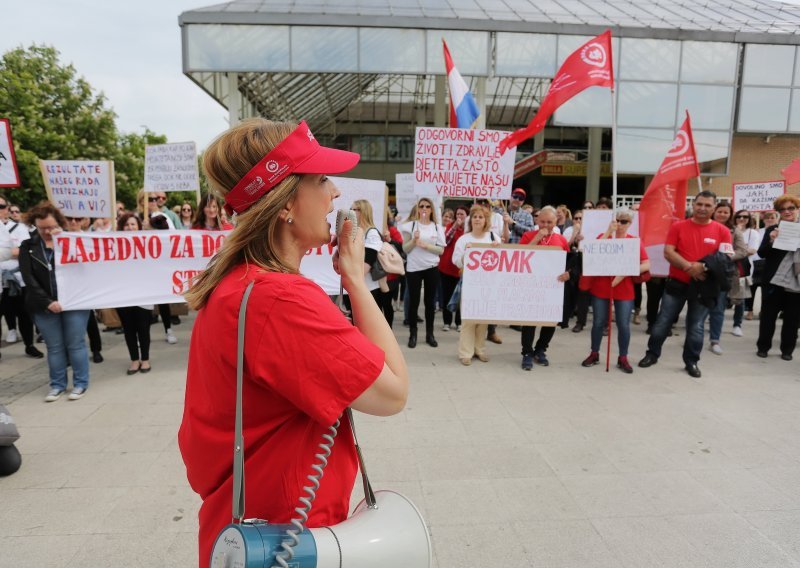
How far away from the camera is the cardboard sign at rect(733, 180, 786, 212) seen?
10039 mm

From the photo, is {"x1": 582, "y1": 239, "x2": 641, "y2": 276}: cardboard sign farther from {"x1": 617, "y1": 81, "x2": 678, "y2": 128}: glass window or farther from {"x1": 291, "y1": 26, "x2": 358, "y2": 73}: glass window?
{"x1": 617, "y1": 81, "x2": 678, "y2": 128}: glass window

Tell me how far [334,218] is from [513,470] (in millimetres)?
4201

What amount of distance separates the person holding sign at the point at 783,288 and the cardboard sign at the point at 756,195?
3.73 m

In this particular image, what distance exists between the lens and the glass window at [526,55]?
1622cm

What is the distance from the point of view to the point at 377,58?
52.3 feet

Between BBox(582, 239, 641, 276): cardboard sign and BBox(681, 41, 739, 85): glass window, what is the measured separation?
14.9 m

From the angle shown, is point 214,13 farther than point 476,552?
Yes

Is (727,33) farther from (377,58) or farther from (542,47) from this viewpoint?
(377,58)

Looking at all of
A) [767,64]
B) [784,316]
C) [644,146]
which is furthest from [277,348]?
[767,64]

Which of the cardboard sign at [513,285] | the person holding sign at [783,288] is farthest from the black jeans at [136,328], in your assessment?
the person holding sign at [783,288]

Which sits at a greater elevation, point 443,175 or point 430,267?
point 443,175

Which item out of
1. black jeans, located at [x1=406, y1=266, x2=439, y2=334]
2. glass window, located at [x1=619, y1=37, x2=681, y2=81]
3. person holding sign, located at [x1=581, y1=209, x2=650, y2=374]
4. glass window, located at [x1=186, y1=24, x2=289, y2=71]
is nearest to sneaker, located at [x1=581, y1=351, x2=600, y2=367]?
person holding sign, located at [x1=581, y1=209, x2=650, y2=374]

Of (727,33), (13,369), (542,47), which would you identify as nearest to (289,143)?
(13,369)

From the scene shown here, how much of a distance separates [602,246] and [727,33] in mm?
16219
